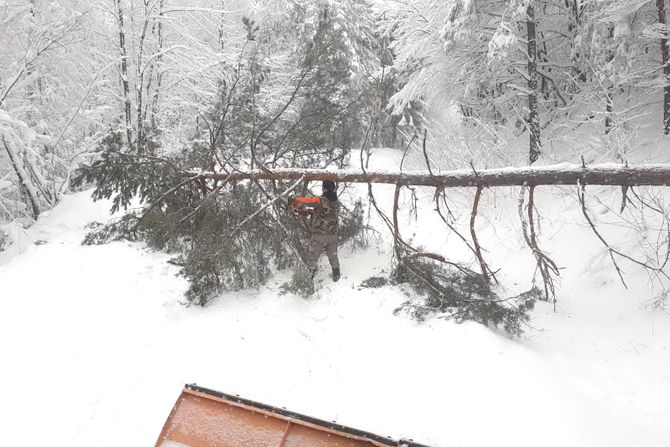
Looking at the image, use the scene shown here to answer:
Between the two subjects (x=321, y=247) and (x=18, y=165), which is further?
(x=18, y=165)

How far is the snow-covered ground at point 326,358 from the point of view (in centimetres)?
425

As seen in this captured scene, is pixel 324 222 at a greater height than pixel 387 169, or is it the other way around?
pixel 387 169

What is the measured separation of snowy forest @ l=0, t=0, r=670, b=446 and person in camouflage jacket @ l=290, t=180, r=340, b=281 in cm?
22

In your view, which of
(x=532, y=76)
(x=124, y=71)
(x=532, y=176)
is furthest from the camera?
(x=124, y=71)

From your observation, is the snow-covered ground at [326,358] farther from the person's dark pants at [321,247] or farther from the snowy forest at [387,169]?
the person's dark pants at [321,247]

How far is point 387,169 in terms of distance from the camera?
909cm

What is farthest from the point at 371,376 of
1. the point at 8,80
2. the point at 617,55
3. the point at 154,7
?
the point at 154,7

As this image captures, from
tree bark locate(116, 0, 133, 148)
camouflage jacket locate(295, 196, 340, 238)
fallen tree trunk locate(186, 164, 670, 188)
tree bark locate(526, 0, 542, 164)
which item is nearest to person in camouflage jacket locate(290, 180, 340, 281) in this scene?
camouflage jacket locate(295, 196, 340, 238)

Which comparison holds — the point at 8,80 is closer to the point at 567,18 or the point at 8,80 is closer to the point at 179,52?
the point at 179,52

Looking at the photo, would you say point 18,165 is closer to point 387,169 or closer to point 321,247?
point 321,247

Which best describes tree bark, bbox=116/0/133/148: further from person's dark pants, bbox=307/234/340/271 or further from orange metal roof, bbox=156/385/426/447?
orange metal roof, bbox=156/385/426/447

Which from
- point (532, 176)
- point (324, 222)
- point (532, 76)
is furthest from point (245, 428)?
point (532, 76)

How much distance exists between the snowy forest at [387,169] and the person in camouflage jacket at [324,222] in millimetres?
221

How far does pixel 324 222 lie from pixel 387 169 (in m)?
2.89
